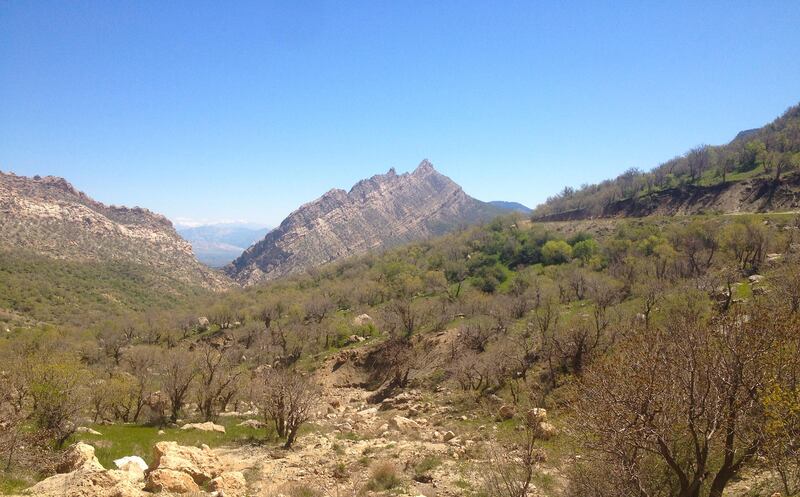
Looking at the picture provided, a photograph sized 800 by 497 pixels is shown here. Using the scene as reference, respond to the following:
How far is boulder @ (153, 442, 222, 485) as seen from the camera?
14.5m

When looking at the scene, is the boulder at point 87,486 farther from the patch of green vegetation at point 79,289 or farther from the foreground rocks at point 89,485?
the patch of green vegetation at point 79,289

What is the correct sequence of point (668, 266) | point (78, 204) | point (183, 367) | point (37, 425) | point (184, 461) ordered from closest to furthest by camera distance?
1. point (184, 461)
2. point (37, 425)
3. point (183, 367)
4. point (668, 266)
5. point (78, 204)

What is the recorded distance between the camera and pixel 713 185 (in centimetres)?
10362

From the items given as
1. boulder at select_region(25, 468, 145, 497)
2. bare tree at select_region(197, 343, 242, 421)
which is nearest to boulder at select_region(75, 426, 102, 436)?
bare tree at select_region(197, 343, 242, 421)

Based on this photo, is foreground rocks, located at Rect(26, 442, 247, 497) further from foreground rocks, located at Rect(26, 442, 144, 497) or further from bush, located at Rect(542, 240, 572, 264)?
bush, located at Rect(542, 240, 572, 264)

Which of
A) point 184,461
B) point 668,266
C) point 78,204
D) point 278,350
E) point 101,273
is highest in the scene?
point 78,204

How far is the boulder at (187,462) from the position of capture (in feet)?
47.5

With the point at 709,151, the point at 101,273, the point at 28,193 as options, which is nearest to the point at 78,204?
the point at 28,193

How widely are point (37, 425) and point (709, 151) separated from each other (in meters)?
167

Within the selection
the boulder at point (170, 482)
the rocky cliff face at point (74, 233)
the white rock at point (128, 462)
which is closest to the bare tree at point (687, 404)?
the boulder at point (170, 482)

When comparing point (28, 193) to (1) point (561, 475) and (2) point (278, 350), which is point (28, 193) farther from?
(1) point (561, 475)

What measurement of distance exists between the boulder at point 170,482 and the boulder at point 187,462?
0.57 m

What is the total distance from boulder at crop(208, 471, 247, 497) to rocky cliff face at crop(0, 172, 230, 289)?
487 ft

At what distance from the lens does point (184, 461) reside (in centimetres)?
1491
